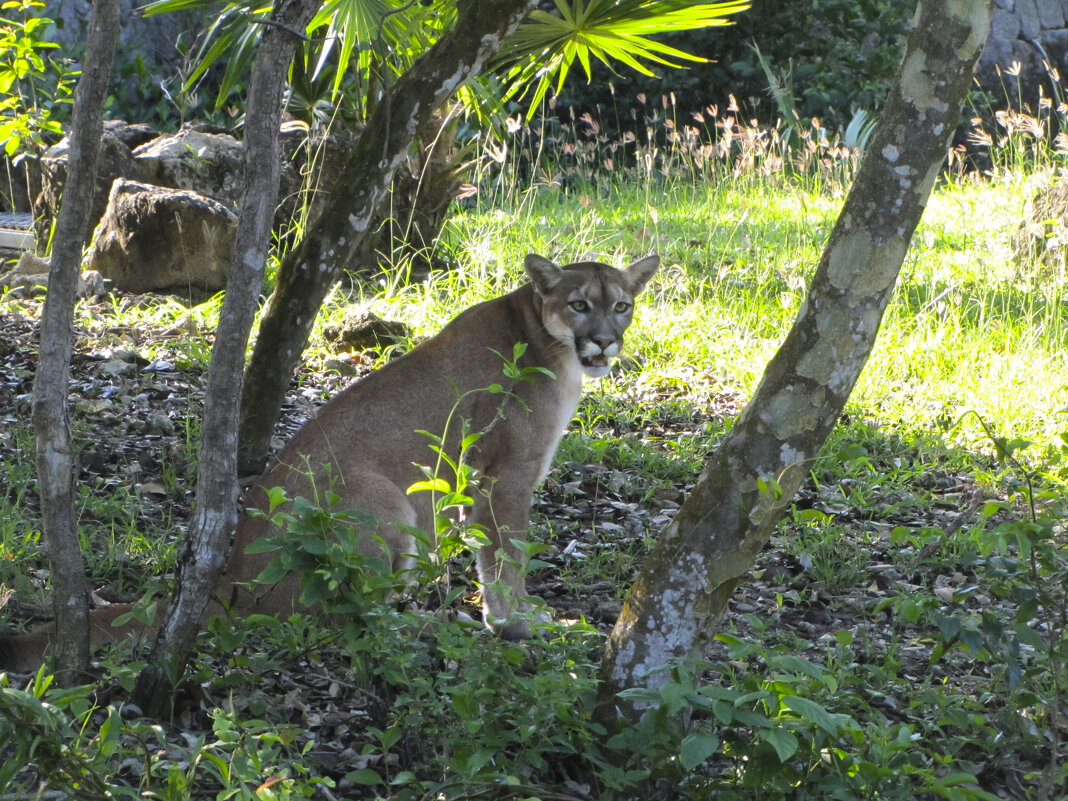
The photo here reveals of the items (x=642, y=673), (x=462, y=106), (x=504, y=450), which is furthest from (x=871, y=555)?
(x=462, y=106)

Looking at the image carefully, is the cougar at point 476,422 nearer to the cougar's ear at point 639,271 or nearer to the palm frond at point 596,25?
the cougar's ear at point 639,271

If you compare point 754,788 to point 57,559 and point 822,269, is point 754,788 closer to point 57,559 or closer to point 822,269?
point 822,269

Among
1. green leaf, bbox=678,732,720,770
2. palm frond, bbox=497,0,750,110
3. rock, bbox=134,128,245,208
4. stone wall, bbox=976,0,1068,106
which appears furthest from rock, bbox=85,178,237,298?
stone wall, bbox=976,0,1068,106

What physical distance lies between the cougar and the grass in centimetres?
38

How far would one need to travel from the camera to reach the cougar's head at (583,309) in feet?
14.4

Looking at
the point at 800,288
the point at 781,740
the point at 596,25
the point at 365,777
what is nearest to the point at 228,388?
the point at 365,777

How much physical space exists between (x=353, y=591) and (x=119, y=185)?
18.3ft

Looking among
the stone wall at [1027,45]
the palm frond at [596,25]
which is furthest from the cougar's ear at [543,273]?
the stone wall at [1027,45]

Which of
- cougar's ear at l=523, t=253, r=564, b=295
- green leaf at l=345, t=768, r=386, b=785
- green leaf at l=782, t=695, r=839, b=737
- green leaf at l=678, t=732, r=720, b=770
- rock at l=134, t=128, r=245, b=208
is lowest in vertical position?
green leaf at l=345, t=768, r=386, b=785

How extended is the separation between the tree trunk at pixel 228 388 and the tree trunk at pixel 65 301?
11.8 inches

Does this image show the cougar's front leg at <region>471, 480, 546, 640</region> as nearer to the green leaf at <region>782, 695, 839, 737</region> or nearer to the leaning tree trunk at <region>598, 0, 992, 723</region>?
the leaning tree trunk at <region>598, 0, 992, 723</region>

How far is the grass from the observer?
2.41m

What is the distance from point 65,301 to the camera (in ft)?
8.93

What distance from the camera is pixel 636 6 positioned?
17.7ft
